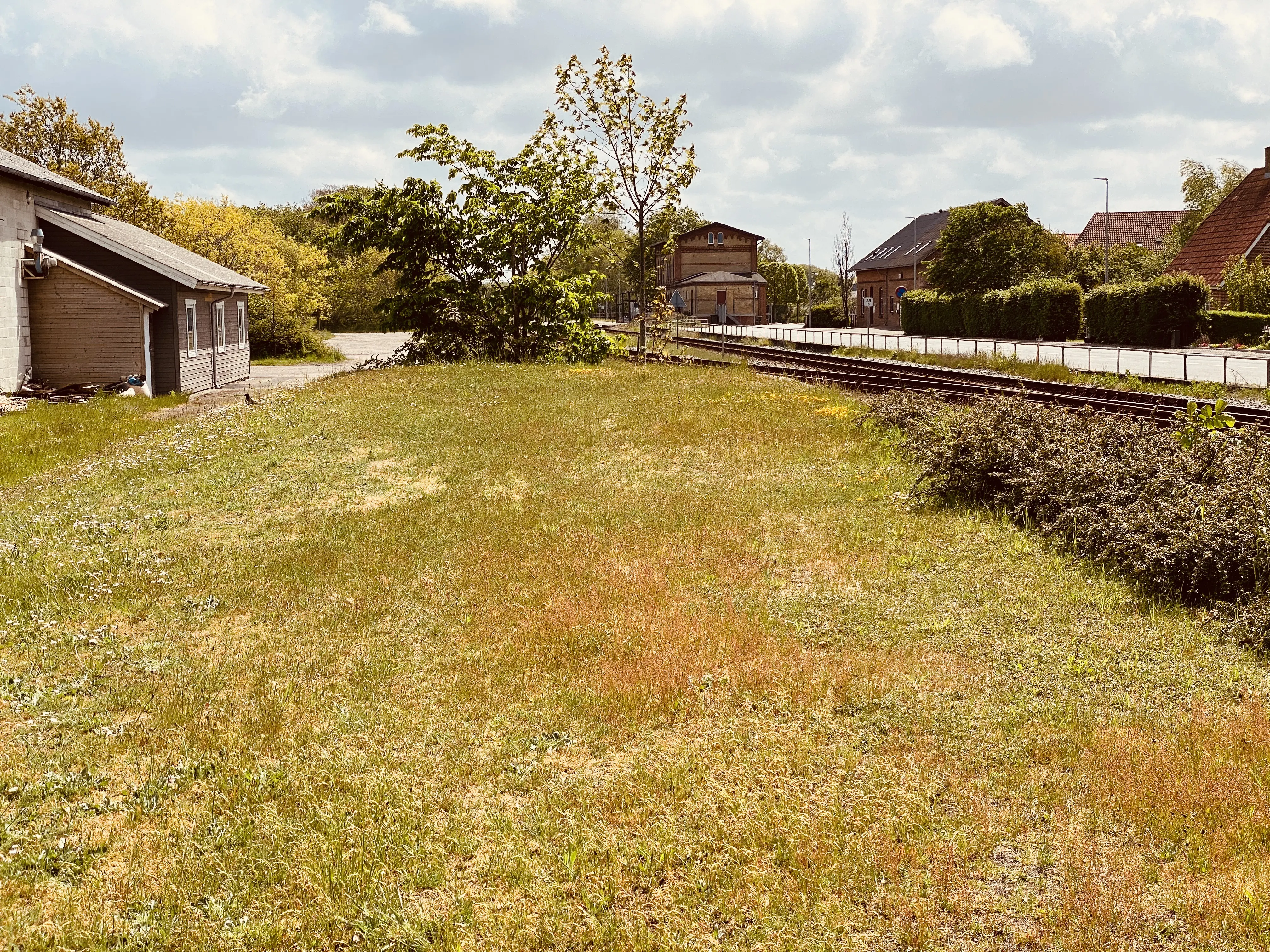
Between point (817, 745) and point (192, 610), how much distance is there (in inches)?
235

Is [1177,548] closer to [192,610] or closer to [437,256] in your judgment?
[192,610]

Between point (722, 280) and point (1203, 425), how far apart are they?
273ft

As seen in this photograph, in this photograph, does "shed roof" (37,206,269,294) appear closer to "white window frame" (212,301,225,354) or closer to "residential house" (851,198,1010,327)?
"white window frame" (212,301,225,354)

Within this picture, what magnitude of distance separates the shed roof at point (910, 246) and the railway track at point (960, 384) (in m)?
43.3

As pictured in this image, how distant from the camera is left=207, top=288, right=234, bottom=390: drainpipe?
33.4 metres

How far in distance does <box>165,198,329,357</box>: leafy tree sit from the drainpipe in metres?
16.7

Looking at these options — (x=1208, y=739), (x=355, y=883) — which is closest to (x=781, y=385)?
(x=1208, y=739)

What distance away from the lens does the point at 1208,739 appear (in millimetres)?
6777

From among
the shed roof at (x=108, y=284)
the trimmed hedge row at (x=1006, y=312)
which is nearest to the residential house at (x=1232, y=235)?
the trimmed hedge row at (x=1006, y=312)

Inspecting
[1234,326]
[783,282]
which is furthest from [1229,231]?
[783,282]

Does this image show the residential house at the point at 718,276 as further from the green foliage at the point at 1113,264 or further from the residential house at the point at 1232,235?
the residential house at the point at 1232,235

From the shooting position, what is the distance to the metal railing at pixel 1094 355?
2923 centimetres

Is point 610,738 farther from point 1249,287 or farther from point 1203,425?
point 1249,287

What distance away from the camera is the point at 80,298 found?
28.4 m
